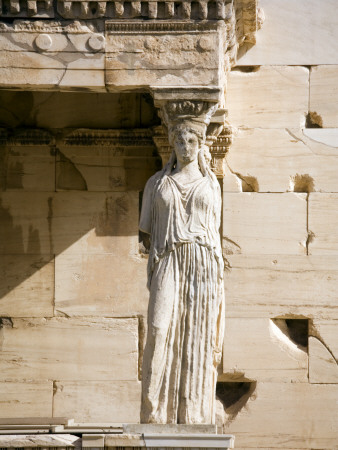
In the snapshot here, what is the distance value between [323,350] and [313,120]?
219 centimetres

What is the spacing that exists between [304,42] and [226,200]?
5.53ft

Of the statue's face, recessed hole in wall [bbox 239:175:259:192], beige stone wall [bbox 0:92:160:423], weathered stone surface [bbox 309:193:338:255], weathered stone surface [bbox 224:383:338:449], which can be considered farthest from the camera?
recessed hole in wall [bbox 239:175:259:192]

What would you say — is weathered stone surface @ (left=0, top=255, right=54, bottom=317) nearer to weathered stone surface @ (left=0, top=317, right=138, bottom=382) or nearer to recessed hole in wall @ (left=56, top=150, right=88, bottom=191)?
weathered stone surface @ (left=0, top=317, right=138, bottom=382)

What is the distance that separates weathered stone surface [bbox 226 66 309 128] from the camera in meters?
17.3

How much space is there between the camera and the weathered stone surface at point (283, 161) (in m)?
17.2

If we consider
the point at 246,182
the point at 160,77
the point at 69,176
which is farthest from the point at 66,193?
the point at 160,77

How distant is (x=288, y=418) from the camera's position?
16875mm

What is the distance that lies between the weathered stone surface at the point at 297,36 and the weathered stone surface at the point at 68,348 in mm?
2839

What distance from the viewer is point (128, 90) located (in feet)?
49.9

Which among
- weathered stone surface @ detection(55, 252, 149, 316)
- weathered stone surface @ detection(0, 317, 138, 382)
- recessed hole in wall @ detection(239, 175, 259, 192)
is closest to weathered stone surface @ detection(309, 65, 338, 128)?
recessed hole in wall @ detection(239, 175, 259, 192)

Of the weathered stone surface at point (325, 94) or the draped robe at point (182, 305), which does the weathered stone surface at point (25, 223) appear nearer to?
the draped robe at point (182, 305)

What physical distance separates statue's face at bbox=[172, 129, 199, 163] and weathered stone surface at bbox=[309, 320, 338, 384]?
2.79 m

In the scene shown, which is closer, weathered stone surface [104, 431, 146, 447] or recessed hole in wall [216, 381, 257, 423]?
weathered stone surface [104, 431, 146, 447]

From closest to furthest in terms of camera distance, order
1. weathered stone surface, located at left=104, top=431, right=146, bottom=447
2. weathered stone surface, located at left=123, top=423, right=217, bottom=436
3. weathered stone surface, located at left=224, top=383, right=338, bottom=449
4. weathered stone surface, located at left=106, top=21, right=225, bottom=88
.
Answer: weathered stone surface, located at left=104, top=431, right=146, bottom=447
weathered stone surface, located at left=123, top=423, right=217, bottom=436
weathered stone surface, located at left=106, top=21, right=225, bottom=88
weathered stone surface, located at left=224, top=383, right=338, bottom=449
